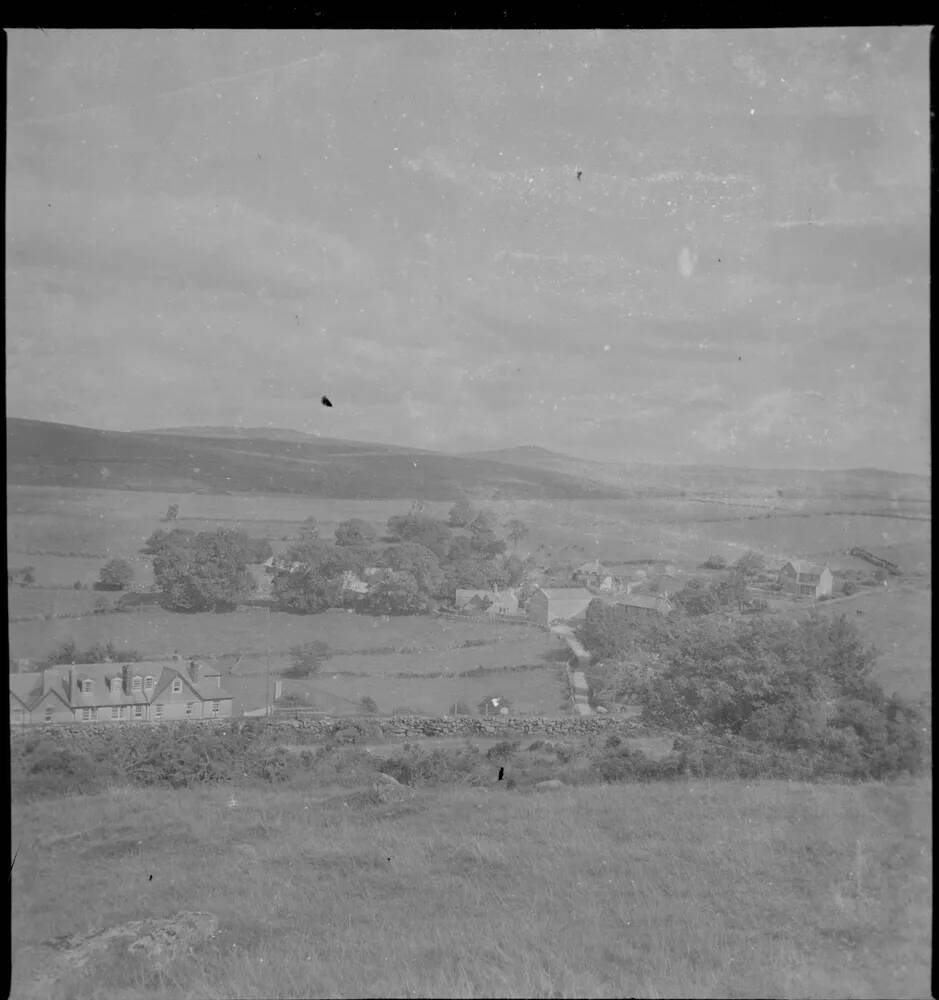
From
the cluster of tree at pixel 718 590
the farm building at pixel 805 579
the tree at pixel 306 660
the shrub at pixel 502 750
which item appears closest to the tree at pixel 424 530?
the tree at pixel 306 660

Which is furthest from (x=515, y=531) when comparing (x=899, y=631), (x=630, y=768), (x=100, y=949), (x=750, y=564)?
(x=100, y=949)

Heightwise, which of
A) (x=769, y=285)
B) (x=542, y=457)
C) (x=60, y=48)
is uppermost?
(x=60, y=48)

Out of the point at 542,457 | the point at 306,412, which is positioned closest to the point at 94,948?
the point at 306,412

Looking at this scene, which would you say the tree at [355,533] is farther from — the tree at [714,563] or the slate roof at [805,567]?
the slate roof at [805,567]

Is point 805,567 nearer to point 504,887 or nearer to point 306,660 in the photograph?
point 504,887

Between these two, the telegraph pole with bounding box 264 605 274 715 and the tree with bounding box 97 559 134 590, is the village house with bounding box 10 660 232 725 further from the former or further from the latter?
the tree with bounding box 97 559 134 590

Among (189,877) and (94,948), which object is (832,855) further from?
(94,948)

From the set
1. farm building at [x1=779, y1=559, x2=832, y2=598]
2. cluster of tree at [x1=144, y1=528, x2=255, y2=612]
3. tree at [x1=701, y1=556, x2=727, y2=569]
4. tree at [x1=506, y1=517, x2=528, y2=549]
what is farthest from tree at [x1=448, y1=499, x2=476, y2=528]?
farm building at [x1=779, y1=559, x2=832, y2=598]
